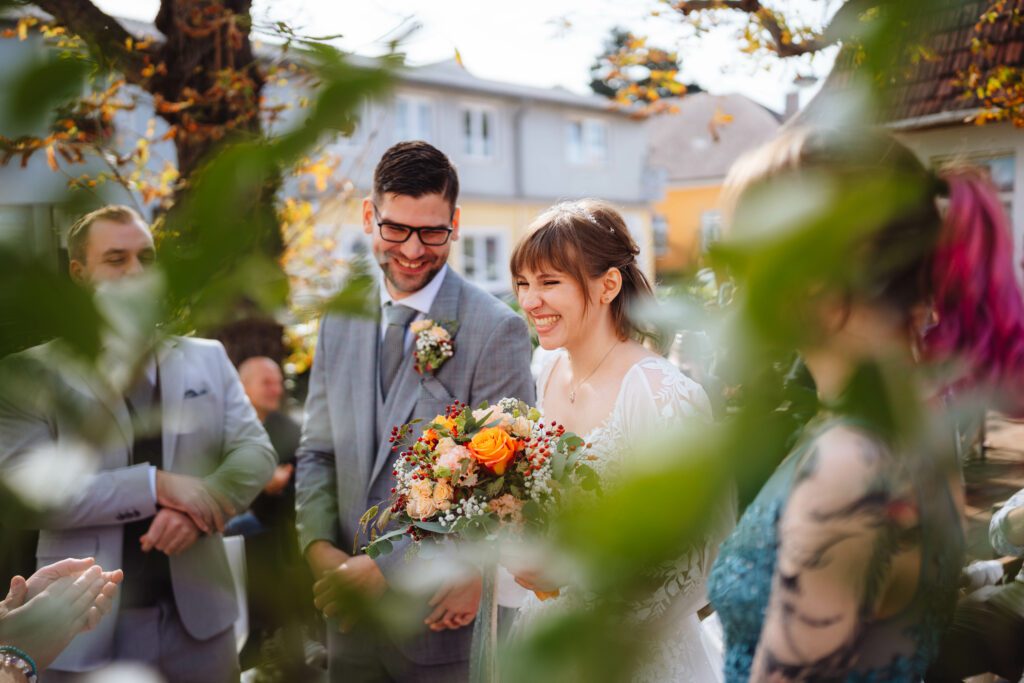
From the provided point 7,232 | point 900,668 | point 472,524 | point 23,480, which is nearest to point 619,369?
point 472,524

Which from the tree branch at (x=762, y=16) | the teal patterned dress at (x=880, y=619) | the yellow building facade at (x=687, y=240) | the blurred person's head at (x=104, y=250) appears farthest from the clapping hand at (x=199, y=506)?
the tree branch at (x=762, y=16)

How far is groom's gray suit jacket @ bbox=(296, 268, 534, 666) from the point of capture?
2807 millimetres

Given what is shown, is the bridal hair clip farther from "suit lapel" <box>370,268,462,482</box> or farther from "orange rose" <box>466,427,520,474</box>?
"orange rose" <box>466,427,520,474</box>

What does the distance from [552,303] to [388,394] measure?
2.25 feet

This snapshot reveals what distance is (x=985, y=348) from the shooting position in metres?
0.76

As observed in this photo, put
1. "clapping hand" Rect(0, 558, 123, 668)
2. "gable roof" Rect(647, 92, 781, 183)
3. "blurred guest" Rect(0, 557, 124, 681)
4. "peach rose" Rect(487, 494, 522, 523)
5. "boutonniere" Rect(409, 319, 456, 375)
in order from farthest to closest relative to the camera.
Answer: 1. "gable roof" Rect(647, 92, 781, 183)
2. "boutonniere" Rect(409, 319, 456, 375)
3. "peach rose" Rect(487, 494, 522, 523)
4. "clapping hand" Rect(0, 558, 123, 668)
5. "blurred guest" Rect(0, 557, 124, 681)

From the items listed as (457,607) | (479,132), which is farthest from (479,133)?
(457,607)

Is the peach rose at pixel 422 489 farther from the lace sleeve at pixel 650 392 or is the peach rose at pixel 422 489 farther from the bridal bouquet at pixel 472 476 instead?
the lace sleeve at pixel 650 392

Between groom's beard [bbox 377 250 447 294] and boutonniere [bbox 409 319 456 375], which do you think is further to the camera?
groom's beard [bbox 377 250 447 294]

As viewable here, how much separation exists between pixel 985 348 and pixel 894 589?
33 cm

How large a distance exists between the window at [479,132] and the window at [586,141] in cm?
279

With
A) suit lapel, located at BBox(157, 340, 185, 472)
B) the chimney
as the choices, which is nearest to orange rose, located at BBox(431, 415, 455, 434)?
the chimney

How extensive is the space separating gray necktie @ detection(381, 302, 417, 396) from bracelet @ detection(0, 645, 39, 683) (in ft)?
5.71

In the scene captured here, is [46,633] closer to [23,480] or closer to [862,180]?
A: [23,480]
